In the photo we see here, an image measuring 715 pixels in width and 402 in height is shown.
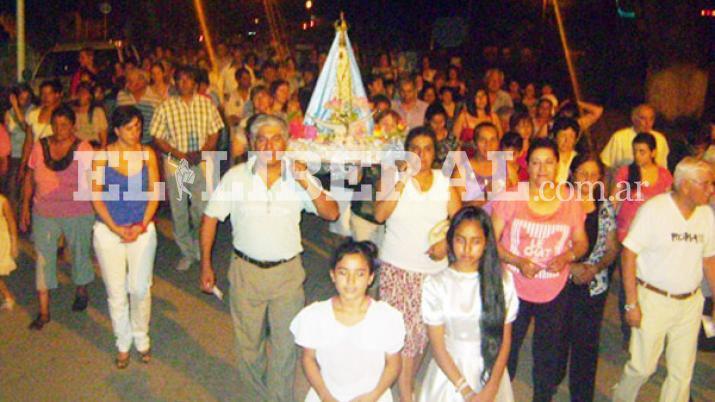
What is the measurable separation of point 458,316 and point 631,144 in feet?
13.5

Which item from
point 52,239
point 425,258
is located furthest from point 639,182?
point 52,239

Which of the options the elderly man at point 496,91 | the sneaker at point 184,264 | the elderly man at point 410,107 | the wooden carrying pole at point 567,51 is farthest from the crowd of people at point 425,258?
the wooden carrying pole at point 567,51

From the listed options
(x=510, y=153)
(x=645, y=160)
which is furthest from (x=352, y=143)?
(x=645, y=160)

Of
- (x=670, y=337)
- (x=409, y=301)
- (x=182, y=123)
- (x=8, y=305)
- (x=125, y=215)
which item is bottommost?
(x=8, y=305)

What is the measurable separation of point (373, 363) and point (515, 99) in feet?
32.5

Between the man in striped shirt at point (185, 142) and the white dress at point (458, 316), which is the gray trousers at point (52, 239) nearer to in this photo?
the man in striped shirt at point (185, 142)

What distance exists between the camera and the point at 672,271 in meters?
4.64

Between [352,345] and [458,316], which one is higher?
[458,316]

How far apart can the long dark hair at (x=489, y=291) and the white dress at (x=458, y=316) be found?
0.10 feet

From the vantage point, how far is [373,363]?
389cm

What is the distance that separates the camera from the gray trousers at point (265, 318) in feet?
15.7

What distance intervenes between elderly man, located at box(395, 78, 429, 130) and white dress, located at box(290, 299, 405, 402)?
6.00m

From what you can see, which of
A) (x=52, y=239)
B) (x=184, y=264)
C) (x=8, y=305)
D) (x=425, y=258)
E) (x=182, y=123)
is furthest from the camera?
(x=184, y=264)

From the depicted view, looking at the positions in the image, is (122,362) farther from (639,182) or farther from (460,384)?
(639,182)
